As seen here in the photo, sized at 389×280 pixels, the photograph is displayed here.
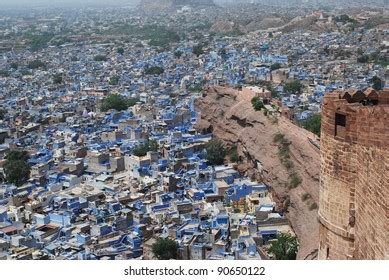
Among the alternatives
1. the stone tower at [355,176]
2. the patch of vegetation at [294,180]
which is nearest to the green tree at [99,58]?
the patch of vegetation at [294,180]

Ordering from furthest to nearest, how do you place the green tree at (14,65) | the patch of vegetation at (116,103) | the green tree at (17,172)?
the green tree at (14,65)
the patch of vegetation at (116,103)
the green tree at (17,172)

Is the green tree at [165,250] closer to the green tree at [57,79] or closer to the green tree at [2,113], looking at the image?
the green tree at [2,113]

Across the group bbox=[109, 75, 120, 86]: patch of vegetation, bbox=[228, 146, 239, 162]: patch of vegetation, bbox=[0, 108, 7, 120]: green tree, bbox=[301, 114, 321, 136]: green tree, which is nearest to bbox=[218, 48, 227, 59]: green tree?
bbox=[109, 75, 120, 86]: patch of vegetation

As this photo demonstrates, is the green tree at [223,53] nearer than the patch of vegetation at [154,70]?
No

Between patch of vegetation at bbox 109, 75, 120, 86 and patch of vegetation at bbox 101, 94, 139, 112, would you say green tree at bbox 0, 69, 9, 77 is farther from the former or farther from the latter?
patch of vegetation at bbox 101, 94, 139, 112

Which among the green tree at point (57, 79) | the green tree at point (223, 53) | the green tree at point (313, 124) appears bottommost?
the green tree at point (223, 53)

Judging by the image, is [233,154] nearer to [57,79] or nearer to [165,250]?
[165,250]

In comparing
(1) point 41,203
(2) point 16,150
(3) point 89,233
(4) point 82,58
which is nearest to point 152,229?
(3) point 89,233
